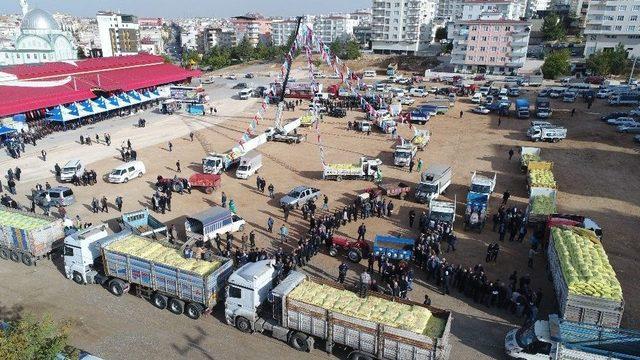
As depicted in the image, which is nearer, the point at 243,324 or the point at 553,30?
the point at 243,324

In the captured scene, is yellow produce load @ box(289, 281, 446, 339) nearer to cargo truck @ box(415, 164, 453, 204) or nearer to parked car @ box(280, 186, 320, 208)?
parked car @ box(280, 186, 320, 208)

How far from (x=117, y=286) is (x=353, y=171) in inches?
769

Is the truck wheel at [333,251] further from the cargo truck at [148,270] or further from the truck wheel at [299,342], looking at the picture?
the truck wheel at [299,342]

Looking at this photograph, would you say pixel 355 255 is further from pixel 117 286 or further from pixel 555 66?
pixel 555 66

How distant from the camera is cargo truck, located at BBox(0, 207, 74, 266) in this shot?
2145 centimetres

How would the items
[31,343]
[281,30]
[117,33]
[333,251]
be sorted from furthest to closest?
[281,30], [117,33], [333,251], [31,343]

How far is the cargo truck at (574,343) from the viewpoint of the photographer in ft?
46.3

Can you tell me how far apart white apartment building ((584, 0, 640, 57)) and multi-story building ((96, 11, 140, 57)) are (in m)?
121

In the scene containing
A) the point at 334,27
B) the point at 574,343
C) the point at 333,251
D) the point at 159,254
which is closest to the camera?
the point at 574,343

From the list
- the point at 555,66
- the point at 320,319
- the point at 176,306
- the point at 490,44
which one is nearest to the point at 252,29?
the point at 490,44

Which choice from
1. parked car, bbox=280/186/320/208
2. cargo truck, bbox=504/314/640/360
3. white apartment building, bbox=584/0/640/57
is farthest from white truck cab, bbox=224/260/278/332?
white apartment building, bbox=584/0/640/57

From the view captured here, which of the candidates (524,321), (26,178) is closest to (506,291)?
(524,321)

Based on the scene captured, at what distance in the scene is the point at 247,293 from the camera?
16.6 metres

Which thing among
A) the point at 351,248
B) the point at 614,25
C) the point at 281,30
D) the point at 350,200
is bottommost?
the point at 350,200
